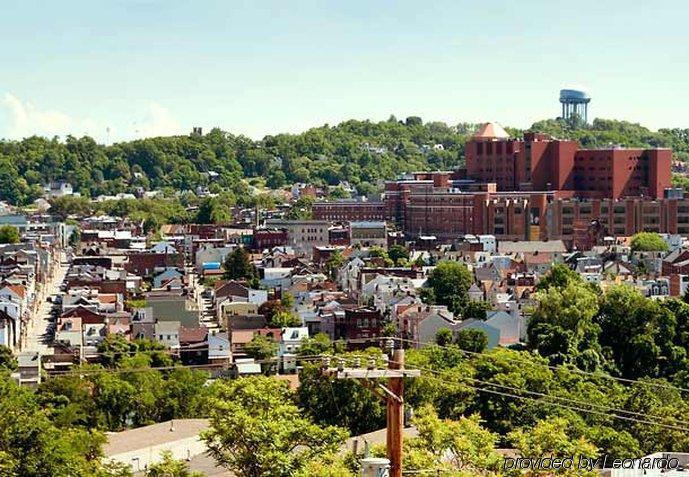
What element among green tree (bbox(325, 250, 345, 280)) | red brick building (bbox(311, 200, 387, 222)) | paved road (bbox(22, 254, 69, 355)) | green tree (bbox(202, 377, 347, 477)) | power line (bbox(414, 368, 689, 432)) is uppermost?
red brick building (bbox(311, 200, 387, 222))

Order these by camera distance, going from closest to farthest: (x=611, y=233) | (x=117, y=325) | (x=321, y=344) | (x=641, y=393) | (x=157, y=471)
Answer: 1. (x=157, y=471)
2. (x=641, y=393)
3. (x=321, y=344)
4. (x=117, y=325)
5. (x=611, y=233)

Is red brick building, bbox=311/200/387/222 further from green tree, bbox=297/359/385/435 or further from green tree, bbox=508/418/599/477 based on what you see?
green tree, bbox=508/418/599/477

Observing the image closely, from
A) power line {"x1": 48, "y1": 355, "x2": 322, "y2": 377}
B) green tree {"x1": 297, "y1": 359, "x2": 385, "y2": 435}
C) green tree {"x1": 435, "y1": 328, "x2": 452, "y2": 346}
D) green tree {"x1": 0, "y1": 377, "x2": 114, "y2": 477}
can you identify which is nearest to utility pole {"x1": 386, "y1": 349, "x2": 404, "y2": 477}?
green tree {"x1": 0, "y1": 377, "x2": 114, "y2": 477}

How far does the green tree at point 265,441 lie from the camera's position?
18.1 m

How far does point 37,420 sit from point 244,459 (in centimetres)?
374

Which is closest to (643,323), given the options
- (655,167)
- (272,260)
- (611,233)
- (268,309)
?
(268,309)

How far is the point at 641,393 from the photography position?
24.4 metres

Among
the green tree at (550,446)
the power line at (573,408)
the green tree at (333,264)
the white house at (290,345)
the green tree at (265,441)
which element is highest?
the green tree at (550,446)

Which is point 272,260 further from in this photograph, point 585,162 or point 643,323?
point 643,323

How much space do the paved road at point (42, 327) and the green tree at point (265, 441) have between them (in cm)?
1798

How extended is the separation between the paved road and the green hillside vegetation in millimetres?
53124

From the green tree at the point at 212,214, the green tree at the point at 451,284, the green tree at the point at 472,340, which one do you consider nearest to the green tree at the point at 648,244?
the green tree at the point at 451,284

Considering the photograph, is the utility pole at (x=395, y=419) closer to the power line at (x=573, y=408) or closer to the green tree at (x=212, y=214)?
the power line at (x=573, y=408)

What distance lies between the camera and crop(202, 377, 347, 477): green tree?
18.1 m
